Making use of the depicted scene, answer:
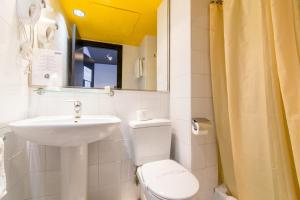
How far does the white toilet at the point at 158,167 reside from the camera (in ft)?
2.84

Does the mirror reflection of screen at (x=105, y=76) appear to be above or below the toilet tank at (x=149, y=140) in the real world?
above

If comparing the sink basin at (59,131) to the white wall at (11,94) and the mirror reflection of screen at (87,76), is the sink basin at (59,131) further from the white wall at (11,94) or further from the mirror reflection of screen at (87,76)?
the mirror reflection of screen at (87,76)

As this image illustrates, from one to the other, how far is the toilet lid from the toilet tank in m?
0.10

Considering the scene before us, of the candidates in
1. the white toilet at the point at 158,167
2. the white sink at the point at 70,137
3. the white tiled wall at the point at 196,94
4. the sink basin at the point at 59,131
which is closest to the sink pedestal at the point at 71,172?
the white sink at the point at 70,137

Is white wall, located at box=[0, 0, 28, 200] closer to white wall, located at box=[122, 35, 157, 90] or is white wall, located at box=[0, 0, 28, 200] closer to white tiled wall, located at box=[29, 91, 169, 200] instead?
white tiled wall, located at box=[29, 91, 169, 200]

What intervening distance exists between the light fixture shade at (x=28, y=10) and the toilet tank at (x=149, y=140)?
0.92 m

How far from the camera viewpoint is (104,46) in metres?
1.39

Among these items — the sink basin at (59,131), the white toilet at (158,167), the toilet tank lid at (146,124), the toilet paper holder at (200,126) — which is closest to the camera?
the sink basin at (59,131)

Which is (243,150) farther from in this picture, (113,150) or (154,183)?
(113,150)

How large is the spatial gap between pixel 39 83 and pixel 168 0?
51.7 inches

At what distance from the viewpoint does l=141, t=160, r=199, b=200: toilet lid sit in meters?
0.84

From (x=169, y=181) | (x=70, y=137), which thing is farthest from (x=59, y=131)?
(x=169, y=181)

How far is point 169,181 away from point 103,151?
1.95ft

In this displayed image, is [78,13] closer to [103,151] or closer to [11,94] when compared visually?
[11,94]
